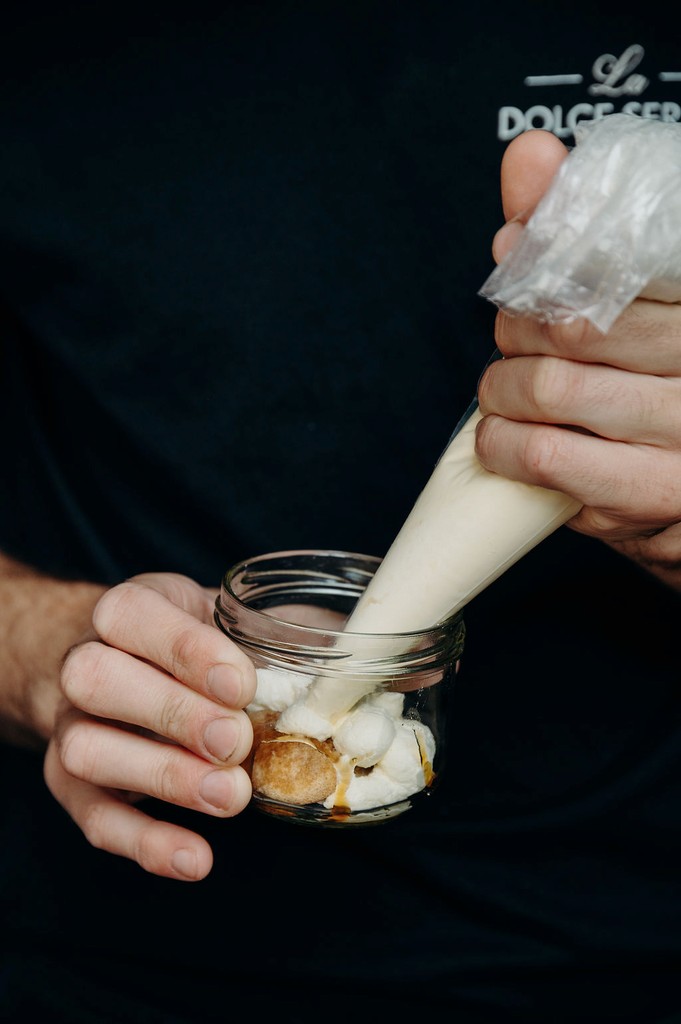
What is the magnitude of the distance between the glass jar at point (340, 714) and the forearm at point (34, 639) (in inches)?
10.4

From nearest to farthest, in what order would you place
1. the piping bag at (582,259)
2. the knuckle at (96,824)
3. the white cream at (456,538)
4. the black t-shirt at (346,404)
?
the piping bag at (582,259), the white cream at (456,538), the knuckle at (96,824), the black t-shirt at (346,404)

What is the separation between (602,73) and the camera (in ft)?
2.75

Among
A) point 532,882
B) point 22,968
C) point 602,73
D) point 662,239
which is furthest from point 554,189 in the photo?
point 22,968

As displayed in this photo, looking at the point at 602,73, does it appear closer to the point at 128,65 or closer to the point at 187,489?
the point at 128,65

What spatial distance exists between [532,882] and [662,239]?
0.63 metres

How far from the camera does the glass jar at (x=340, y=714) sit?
59 cm

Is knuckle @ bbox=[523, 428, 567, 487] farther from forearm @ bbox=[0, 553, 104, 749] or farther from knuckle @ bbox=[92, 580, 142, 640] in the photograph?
forearm @ bbox=[0, 553, 104, 749]

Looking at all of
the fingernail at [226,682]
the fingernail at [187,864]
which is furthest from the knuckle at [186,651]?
the fingernail at [187,864]

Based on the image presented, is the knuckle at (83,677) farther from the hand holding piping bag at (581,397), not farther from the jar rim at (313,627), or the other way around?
the hand holding piping bag at (581,397)

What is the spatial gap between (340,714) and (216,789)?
9cm

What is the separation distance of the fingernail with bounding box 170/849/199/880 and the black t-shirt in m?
0.23

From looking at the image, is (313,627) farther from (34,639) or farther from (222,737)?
(34,639)

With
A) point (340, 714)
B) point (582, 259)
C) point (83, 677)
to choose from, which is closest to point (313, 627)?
point (340, 714)

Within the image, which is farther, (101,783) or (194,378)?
(194,378)
